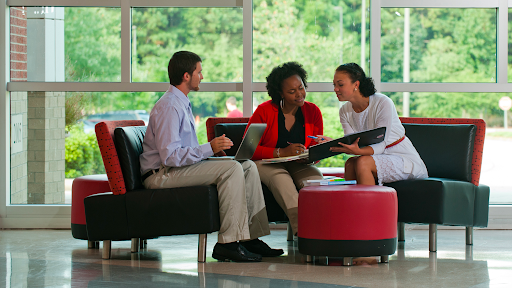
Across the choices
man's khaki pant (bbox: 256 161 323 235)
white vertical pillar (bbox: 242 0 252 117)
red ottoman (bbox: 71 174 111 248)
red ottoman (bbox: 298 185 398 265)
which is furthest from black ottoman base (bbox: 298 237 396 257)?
white vertical pillar (bbox: 242 0 252 117)

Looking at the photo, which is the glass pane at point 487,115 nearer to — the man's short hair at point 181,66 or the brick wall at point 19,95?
the man's short hair at point 181,66

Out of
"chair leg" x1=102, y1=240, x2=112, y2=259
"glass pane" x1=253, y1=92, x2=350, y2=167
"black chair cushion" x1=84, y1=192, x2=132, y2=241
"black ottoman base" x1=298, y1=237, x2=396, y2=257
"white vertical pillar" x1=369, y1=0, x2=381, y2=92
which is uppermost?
"white vertical pillar" x1=369, y1=0, x2=381, y2=92

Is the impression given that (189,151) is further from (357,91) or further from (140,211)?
(357,91)

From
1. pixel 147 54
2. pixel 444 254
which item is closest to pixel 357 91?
pixel 444 254

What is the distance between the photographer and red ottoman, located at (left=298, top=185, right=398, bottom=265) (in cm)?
289

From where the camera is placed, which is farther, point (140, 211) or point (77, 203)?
point (77, 203)

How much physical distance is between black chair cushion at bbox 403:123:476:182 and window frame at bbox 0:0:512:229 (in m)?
0.79

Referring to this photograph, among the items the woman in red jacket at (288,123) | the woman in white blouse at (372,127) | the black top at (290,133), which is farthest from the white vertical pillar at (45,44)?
the woman in white blouse at (372,127)

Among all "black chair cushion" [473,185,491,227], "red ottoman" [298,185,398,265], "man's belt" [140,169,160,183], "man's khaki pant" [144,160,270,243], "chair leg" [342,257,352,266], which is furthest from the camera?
"black chair cushion" [473,185,491,227]

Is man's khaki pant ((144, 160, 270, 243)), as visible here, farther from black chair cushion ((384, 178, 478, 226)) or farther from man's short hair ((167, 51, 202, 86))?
black chair cushion ((384, 178, 478, 226))

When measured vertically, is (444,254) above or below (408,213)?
below

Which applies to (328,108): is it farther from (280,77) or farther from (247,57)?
(280,77)

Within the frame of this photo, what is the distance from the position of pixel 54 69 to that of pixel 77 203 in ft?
5.00

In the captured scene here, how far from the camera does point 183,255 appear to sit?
3455 millimetres
